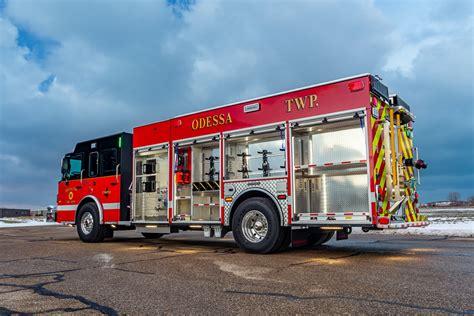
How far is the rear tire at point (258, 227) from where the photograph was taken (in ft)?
27.4

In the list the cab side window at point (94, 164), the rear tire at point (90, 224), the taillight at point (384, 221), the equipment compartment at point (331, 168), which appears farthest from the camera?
the cab side window at point (94, 164)

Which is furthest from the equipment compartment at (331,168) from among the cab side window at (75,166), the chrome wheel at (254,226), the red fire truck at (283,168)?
the cab side window at (75,166)

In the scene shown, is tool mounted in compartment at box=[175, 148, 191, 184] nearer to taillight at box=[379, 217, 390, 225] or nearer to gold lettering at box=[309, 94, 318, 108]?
gold lettering at box=[309, 94, 318, 108]

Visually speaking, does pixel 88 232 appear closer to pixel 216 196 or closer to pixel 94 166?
pixel 94 166

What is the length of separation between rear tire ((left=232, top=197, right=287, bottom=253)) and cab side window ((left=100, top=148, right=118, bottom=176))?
5.03 metres

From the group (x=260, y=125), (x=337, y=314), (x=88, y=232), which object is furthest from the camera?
(x=88, y=232)

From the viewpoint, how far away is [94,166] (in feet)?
42.7

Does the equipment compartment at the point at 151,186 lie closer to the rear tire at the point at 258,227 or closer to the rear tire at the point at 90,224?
the rear tire at the point at 90,224

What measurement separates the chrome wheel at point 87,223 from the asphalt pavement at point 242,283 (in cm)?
392

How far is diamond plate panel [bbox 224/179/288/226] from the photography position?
8.32 metres

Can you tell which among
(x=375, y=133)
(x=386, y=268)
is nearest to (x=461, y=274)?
(x=386, y=268)

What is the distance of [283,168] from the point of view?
8688mm

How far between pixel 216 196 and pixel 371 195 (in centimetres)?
387

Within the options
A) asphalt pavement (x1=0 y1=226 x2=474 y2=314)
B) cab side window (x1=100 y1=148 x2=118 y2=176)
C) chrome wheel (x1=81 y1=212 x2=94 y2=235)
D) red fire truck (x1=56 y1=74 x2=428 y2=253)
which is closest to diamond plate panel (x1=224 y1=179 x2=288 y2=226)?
red fire truck (x1=56 y1=74 x2=428 y2=253)
